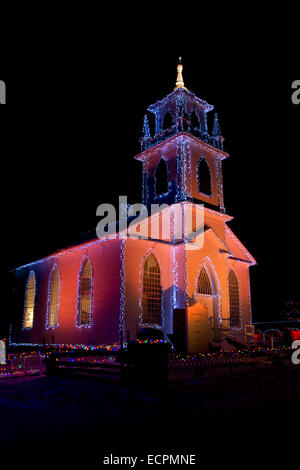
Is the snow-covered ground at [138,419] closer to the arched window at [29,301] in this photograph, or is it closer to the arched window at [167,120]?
the arched window at [29,301]

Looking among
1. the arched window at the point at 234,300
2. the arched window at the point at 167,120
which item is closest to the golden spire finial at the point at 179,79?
the arched window at the point at 167,120

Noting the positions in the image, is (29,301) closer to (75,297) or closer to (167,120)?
(75,297)

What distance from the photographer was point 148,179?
83.8 ft

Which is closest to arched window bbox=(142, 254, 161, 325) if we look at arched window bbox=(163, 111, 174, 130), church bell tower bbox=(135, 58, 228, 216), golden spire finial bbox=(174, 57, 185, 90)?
church bell tower bbox=(135, 58, 228, 216)

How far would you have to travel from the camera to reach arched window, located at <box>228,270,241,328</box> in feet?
79.9

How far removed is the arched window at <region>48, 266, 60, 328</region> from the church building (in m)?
0.07

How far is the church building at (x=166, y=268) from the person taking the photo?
19469 mm

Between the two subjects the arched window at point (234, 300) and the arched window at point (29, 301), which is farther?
the arched window at point (29, 301)

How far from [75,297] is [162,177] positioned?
9549 mm

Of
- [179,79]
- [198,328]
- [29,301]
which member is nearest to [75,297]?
[29,301]

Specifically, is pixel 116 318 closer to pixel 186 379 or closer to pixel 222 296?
pixel 222 296

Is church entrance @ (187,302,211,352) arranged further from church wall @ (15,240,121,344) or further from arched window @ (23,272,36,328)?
arched window @ (23,272,36,328)

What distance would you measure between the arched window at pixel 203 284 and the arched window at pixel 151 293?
258cm
